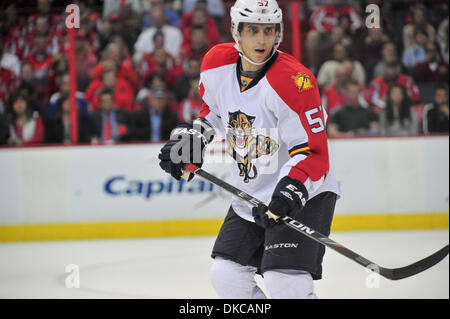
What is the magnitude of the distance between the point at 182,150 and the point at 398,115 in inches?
152

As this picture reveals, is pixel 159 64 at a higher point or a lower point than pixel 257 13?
lower

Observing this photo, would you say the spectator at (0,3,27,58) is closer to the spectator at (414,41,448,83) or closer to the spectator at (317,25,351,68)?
the spectator at (317,25,351,68)

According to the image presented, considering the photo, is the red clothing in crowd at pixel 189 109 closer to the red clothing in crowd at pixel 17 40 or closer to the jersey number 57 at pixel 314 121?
the red clothing in crowd at pixel 17 40

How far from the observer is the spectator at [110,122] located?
651 centimetres

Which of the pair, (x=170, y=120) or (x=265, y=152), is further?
(x=170, y=120)

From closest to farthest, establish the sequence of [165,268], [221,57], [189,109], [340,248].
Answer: [340,248] → [221,57] → [165,268] → [189,109]

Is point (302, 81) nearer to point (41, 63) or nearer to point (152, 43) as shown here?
point (152, 43)

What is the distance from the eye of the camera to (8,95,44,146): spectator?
650 centimetres

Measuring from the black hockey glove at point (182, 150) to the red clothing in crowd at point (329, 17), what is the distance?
148 inches

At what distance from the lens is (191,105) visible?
6.45 m

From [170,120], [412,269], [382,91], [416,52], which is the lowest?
[412,269]

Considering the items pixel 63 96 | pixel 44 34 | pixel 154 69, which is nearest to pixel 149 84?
pixel 154 69

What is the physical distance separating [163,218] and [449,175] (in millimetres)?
2447
